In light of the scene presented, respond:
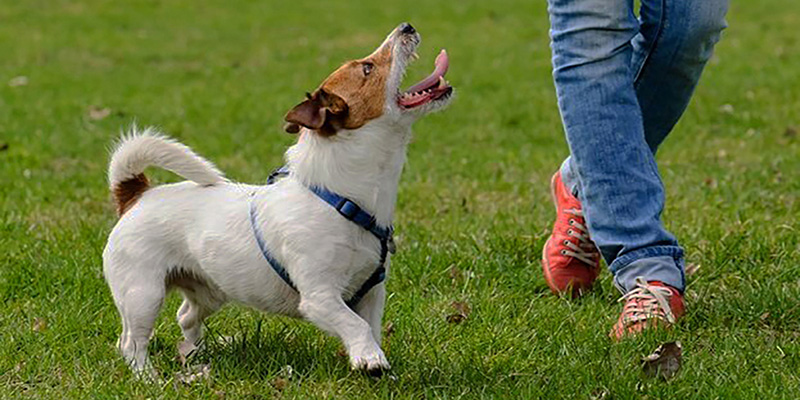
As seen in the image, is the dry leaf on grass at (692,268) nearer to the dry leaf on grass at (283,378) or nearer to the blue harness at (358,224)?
the blue harness at (358,224)

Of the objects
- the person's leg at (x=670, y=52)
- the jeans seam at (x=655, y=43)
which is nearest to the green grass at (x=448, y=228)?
the person's leg at (x=670, y=52)

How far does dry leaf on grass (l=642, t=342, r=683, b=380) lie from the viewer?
11.0ft

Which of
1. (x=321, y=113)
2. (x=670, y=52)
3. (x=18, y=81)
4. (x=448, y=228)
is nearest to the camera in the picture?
(x=321, y=113)

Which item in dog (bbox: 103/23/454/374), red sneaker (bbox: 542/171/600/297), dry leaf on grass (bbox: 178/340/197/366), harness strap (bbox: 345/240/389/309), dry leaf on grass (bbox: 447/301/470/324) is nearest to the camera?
dog (bbox: 103/23/454/374)

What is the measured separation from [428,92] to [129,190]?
99 centimetres

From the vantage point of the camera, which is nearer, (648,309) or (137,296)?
(137,296)

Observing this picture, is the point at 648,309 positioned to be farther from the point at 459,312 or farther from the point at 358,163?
the point at 358,163

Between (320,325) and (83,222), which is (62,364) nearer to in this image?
(320,325)

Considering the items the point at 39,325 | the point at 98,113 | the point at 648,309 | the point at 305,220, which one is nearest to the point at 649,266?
the point at 648,309

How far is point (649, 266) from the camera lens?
3.85 metres

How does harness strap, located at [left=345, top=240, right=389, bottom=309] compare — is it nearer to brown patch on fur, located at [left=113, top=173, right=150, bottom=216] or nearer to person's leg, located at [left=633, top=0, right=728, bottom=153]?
brown patch on fur, located at [left=113, top=173, right=150, bottom=216]

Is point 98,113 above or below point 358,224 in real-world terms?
below

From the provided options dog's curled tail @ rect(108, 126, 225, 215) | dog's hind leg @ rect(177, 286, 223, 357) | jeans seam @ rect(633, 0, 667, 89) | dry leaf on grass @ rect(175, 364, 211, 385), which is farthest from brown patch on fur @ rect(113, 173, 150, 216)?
jeans seam @ rect(633, 0, 667, 89)

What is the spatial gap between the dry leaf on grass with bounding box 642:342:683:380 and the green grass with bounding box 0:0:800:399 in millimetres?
54
